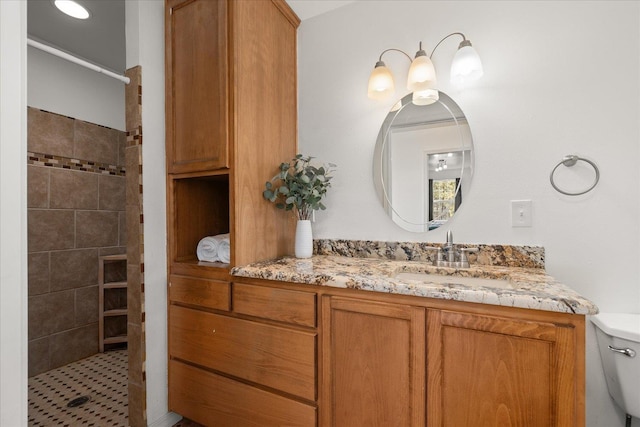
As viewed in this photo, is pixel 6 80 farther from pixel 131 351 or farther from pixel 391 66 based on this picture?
pixel 391 66

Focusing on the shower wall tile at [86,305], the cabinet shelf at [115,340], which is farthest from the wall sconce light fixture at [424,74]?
the cabinet shelf at [115,340]

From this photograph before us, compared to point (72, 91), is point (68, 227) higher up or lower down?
lower down

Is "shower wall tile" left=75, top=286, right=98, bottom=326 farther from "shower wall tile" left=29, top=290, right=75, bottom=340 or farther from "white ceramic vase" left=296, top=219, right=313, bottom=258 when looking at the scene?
"white ceramic vase" left=296, top=219, right=313, bottom=258

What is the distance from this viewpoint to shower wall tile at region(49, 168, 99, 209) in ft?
7.42

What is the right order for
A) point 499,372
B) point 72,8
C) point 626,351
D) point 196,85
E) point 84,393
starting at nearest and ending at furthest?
point 499,372 < point 626,351 < point 196,85 < point 72,8 < point 84,393

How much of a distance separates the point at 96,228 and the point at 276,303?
2.20 m

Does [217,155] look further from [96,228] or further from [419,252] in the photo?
[96,228]

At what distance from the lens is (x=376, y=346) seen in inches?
43.3

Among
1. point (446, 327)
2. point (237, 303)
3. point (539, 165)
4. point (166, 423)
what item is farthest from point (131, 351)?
point (539, 165)

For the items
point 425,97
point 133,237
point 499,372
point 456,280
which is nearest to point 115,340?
point 133,237

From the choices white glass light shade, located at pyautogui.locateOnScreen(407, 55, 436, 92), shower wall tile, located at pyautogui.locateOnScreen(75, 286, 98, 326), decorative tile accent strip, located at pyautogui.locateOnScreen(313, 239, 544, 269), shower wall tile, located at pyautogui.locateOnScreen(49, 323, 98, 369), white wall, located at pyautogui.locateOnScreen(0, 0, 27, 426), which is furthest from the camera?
shower wall tile, located at pyautogui.locateOnScreen(75, 286, 98, 326)

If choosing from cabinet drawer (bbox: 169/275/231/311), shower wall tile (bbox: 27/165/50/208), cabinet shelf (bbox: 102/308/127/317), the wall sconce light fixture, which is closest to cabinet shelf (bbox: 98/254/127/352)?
cabinet shelf (bbox: 102/308/127/317)

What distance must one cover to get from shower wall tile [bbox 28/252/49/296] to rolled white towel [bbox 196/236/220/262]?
157 cm

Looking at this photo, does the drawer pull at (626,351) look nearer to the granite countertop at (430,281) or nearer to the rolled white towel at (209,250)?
the granite countertop at (430,281)
